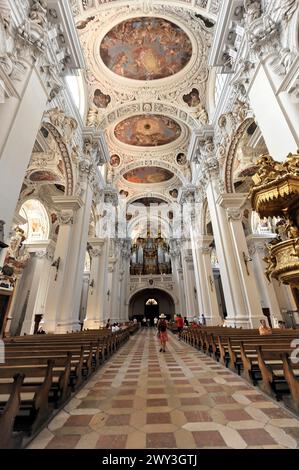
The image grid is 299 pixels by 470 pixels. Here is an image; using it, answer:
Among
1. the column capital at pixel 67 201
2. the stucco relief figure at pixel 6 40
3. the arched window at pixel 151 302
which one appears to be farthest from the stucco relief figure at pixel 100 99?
the arched window at pixel 151 302

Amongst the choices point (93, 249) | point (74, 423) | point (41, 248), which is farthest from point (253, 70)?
point (41, 248)

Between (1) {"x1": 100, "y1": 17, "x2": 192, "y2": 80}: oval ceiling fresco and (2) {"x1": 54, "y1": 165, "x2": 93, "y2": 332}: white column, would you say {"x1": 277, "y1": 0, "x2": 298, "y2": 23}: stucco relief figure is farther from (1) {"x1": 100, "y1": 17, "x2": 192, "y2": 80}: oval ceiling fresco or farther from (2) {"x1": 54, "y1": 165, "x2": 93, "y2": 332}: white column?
(2) {"x1": 54, "y1": 165, "x2": 93, "y2": 332}: white column

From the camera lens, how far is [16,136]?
455 centimetres

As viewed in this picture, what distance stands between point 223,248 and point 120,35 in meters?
11.2

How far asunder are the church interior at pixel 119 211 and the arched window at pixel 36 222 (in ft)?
0.31

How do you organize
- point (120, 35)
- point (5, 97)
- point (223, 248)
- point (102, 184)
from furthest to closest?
point (102, 184)
point (120, 35)
point (223, 248)
point (5, 97)

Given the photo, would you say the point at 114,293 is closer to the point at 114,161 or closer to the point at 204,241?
the point at 204,241

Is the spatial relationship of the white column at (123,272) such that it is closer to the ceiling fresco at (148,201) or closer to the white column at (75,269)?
the ceiling fresco at (148,201)

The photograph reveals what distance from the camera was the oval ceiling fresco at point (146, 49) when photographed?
422 inches

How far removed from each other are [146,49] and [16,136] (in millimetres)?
10536

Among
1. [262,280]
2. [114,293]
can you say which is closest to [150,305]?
[114,293]

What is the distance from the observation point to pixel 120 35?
1087 centimetres

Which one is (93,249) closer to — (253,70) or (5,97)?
(5,97)

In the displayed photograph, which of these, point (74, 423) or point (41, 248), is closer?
point (74, 423)
